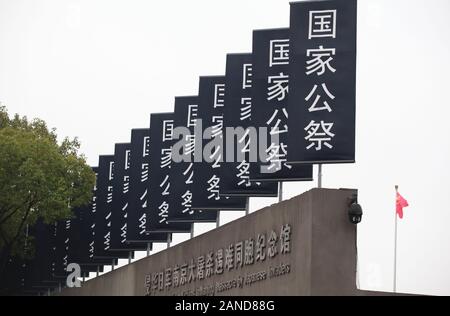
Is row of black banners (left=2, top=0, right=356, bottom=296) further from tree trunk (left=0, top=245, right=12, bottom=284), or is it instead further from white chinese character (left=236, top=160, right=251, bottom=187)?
tree trunk (left=0, top=245, right=12, bottom=284)

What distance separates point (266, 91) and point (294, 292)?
15.8 ft

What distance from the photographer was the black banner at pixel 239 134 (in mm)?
27328

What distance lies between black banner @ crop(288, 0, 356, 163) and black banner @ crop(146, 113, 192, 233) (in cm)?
1107

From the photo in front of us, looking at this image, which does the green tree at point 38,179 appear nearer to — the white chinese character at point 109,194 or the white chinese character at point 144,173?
the white chinese character at point 109,194

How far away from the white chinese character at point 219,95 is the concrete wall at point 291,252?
127 inches

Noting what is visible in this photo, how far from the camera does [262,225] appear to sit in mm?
25234

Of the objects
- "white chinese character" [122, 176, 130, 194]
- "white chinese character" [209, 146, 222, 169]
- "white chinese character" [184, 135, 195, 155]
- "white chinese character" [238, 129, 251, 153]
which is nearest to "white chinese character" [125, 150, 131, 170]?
"white chinese character" [122, 176, 130, 194]

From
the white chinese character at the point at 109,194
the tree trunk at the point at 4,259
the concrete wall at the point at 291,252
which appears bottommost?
the concrete wall at the point at 291,252

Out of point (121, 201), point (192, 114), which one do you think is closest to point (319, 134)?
point (192, 114)

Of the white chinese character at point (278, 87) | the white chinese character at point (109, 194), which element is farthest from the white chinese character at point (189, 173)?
the white chinese character at point (109, 194)

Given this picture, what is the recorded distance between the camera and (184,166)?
3238 cm

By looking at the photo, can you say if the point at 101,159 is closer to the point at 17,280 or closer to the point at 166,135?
the point at 166,135

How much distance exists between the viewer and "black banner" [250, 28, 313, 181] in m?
25.4
